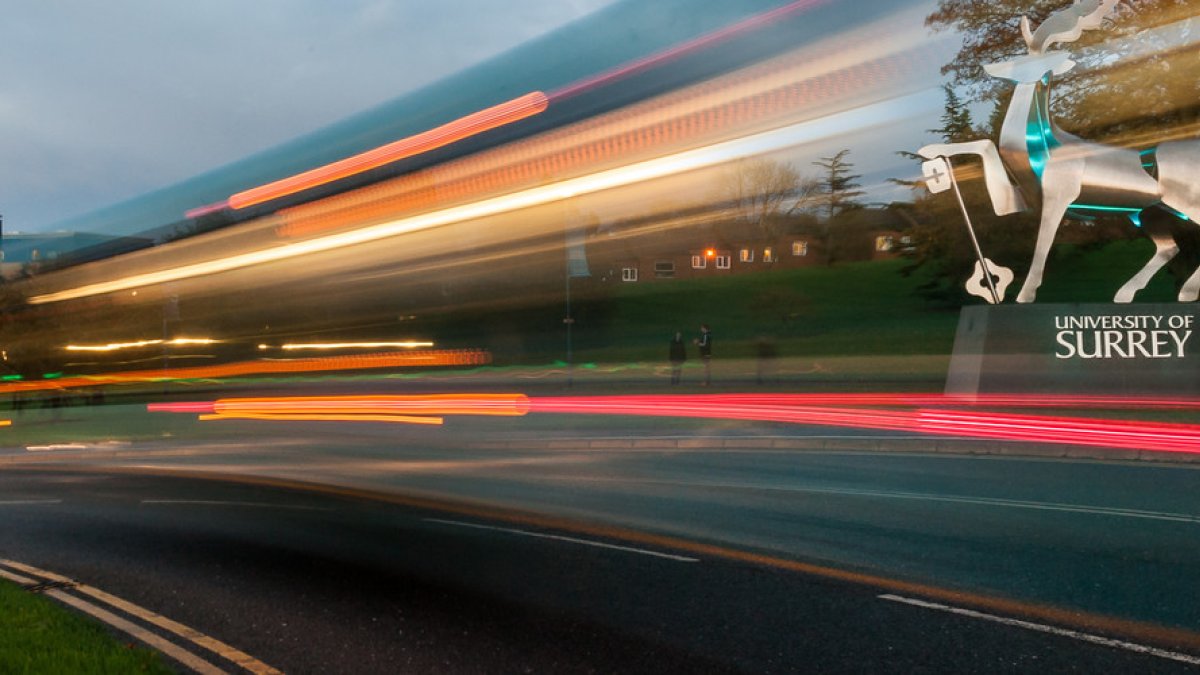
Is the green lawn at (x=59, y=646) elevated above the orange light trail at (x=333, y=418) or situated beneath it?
elevated above

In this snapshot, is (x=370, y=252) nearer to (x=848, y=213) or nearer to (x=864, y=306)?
(x=848, y=213)

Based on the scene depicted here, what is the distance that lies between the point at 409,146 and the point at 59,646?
8398 millimetres

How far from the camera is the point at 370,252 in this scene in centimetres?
1454

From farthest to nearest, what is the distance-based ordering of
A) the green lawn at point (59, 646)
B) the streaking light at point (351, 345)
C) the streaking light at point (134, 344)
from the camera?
the streaking light at point (134, 344), the streaking light at point (351, 345), the green lawn at point (59, 646)

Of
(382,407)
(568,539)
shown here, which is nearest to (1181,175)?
(382,407)

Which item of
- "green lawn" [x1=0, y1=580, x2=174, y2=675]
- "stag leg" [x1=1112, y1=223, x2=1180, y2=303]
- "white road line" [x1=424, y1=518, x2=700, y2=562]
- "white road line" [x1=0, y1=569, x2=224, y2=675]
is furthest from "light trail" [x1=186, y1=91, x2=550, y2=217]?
"stag leg" [x1=1112, y1=223, x2=1180, y2=303]

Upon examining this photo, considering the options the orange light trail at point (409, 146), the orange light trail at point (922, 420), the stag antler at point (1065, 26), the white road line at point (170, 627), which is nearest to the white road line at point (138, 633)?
the white road line at point (170, 627)

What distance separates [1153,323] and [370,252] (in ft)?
46.0

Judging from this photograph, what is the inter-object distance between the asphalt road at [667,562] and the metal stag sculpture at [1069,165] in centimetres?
798

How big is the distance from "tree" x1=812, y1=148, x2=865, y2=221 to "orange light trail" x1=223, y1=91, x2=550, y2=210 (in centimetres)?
2378

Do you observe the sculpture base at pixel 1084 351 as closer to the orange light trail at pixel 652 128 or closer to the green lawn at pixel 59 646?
the orange light trail at pixel 652 128

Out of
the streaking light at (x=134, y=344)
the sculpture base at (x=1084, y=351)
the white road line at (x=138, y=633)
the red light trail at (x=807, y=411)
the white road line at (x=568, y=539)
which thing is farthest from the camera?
the streaking light at (x=134, y=344)

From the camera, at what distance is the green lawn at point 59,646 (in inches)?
212

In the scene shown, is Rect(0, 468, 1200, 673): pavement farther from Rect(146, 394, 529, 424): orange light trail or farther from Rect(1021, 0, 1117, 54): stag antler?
Rect(1021, 0, 1117, 54): stag antler
